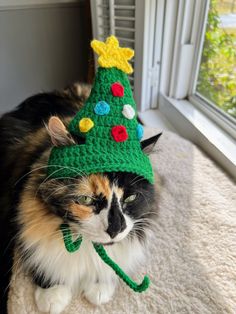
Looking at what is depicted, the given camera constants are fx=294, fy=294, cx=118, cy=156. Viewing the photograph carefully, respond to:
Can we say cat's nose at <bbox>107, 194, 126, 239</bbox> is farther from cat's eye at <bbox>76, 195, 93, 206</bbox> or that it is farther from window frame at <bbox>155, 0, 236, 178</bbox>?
window frame at <bbox>155, 0, 236, 178</bbox>

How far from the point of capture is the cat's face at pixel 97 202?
1.94 feet

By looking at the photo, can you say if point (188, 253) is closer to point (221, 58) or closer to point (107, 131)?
point (107, 131)

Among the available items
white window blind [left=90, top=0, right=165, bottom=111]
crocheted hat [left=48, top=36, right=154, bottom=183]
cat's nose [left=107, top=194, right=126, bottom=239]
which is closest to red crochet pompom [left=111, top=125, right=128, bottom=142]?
crocheted hat [left=48, top=36, right=154, bottom=183]

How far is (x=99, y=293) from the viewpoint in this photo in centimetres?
77

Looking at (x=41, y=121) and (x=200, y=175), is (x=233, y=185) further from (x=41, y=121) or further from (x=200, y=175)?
(x=41, y=121)

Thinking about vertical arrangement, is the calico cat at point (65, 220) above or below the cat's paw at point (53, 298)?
above

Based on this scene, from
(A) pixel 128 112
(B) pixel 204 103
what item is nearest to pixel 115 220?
(A) pixel 128 112

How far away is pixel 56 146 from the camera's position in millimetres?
629

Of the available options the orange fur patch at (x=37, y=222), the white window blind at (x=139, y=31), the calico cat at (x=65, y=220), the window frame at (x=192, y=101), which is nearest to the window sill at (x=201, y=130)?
the window frame at (x=192, y=101)

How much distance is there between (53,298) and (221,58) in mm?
1152

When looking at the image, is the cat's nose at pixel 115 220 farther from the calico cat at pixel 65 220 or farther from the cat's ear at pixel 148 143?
the cat's ear at pixel 148 143

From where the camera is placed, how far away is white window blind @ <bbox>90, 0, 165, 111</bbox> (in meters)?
1.32

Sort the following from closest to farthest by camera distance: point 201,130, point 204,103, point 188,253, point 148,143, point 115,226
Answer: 1. point 115,226
2. point 148,143
3. point 188,253
4. point 201,130
5. point 204,103

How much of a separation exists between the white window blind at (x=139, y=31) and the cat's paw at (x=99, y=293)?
3.34ft
